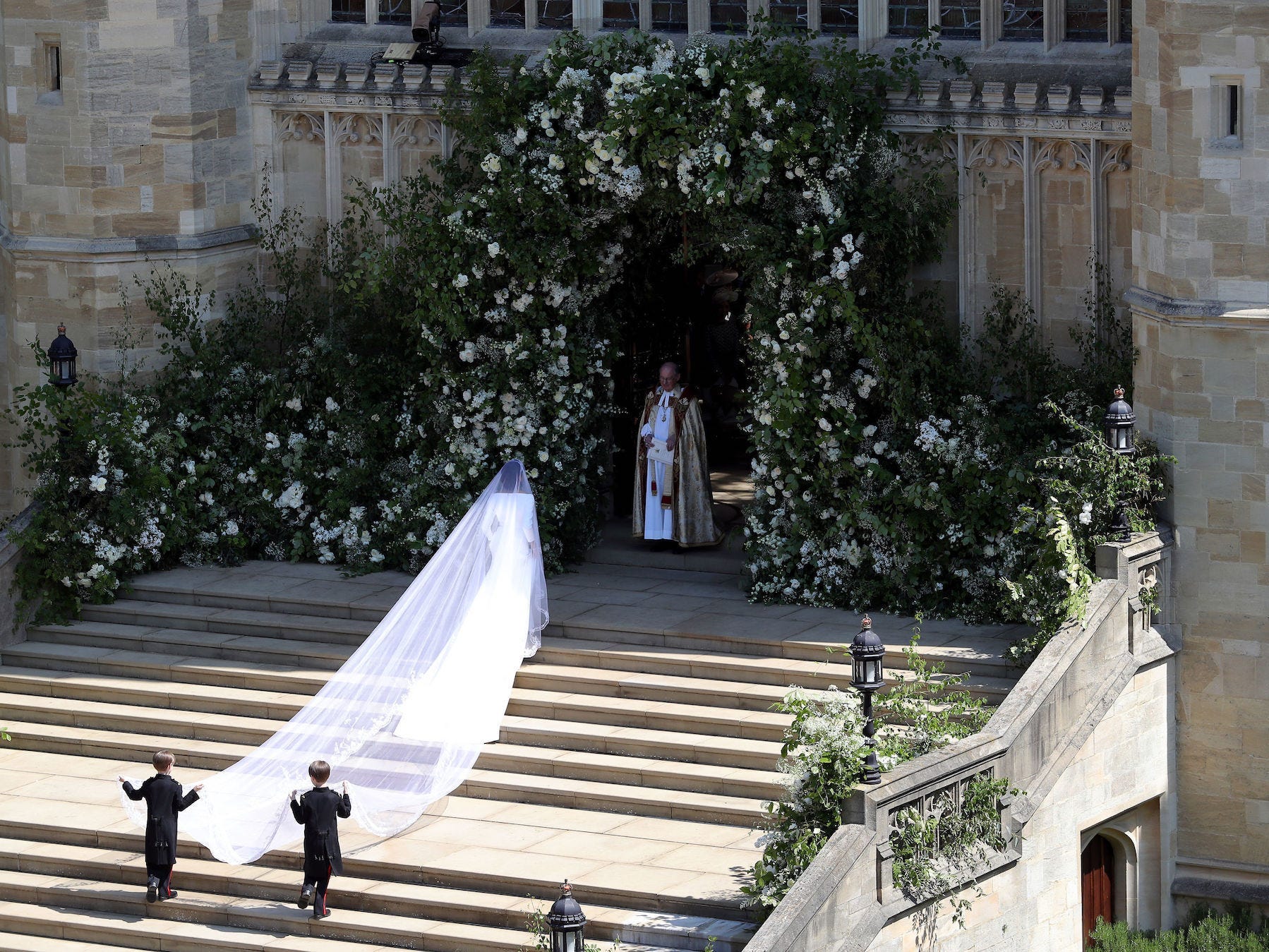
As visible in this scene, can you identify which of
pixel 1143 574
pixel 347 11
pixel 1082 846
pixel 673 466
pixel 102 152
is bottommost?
pixel 1082 846

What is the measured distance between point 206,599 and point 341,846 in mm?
4495

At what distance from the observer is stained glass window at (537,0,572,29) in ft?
79.7

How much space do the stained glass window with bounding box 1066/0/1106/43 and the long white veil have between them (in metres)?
6.14

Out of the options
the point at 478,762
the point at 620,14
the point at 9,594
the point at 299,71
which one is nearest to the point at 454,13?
the point at 299,71

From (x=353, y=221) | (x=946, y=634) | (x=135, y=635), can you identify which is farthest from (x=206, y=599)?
(x=946, y=634)

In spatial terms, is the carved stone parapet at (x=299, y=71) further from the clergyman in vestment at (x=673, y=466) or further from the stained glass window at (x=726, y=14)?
the clergyman in vestment at (x=673, y=466)

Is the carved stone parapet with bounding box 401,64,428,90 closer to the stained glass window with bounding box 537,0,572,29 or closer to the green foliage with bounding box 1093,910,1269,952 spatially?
the stained glass window with bounding box 537,0,572,29

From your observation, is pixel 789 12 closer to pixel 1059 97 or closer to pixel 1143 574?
pixel 1059 97

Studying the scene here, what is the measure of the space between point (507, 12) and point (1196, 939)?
10.9m

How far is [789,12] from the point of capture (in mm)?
23219

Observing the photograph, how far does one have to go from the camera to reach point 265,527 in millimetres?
24047

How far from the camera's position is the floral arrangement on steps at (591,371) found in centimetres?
2155

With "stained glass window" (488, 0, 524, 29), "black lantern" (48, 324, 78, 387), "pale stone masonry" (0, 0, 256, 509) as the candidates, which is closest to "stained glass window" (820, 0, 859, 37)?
"stained glass window" (488, 0, 524, 29)

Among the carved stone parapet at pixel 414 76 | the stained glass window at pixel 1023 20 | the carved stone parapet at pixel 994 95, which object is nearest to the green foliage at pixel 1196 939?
the carved stone parapet at pixel 994 95
